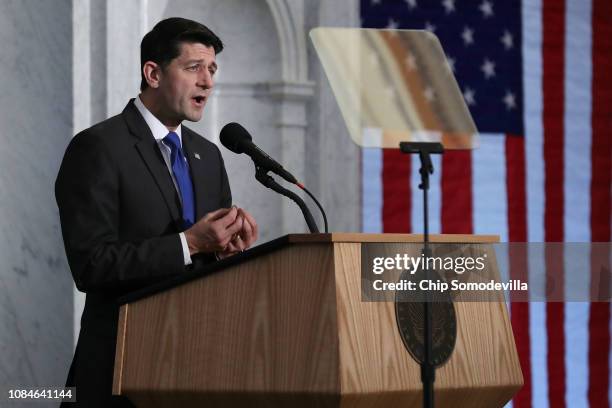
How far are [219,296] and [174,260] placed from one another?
0.28 m

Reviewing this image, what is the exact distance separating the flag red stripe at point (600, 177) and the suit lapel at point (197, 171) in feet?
14.0

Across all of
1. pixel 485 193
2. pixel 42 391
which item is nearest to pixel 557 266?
pixel 42 391

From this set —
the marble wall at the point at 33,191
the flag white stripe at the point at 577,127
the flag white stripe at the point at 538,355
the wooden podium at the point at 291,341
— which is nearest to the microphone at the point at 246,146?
the wooden podium at the point at 291,341

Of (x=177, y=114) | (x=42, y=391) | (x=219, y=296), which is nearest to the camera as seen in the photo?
(x=219, y=296)

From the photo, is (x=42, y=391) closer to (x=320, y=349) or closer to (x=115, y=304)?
(x=115, y=304)

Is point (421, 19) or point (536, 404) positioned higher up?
point (421, 19)

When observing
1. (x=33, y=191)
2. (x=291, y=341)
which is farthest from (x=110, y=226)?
(x=33, y=191)

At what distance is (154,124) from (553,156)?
4.20m

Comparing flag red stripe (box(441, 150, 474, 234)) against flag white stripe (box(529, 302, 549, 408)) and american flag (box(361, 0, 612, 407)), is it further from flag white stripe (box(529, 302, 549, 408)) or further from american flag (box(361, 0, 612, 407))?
flag white stripe (box(529, 302, 549, 408))

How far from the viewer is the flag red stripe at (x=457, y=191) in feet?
22.3

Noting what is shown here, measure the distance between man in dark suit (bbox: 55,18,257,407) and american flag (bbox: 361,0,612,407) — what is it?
3311 millimetres

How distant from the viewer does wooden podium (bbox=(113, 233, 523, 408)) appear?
2525 mm

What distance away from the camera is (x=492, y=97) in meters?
6.91

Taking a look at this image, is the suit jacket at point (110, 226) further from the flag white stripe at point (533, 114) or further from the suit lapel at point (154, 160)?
the flag white stripe at point (533, 114)
